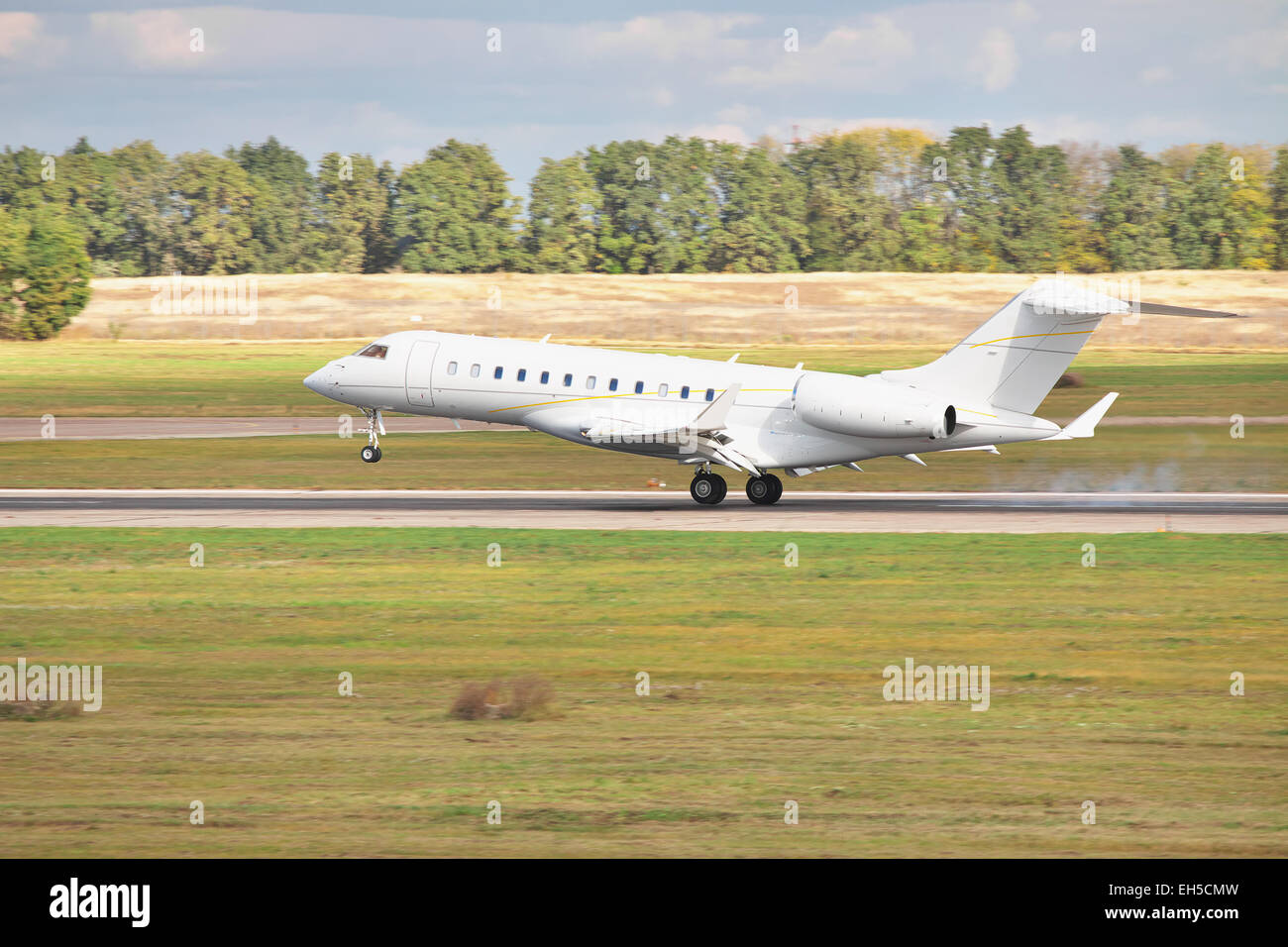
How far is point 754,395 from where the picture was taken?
116 feet

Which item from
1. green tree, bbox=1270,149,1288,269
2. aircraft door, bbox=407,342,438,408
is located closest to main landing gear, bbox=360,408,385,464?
aircraft door, bbox=407,342,438,408

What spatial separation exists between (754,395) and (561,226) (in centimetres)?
10671

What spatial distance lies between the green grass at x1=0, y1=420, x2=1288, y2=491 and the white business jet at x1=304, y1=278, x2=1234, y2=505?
226 inches

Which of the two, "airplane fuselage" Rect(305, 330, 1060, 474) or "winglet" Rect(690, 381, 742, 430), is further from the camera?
"winglet" Rect(690, 381, 742, 430)

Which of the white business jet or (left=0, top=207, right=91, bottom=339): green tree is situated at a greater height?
(left=0, top=207, right=91, bottom=339): green tree

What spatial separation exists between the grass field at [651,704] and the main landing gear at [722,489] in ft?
24.9

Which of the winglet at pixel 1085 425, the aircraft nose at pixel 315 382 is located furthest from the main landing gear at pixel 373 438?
the winglet at pixel 1085 425

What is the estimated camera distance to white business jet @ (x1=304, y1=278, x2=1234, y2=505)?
109 feet

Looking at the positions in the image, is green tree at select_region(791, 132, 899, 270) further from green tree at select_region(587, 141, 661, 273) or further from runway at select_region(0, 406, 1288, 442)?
runway at select_region(0, 406, 1288, 442)

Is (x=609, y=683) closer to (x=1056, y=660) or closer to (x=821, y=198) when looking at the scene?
(x=1056, y=660)

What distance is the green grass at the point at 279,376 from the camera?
7000 cm

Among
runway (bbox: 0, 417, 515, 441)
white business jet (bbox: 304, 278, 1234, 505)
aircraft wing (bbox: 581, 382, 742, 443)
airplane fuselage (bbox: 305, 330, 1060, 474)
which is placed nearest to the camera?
white business jet (bbox: 304, 278, 1234, 505)

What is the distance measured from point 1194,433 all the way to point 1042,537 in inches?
1019

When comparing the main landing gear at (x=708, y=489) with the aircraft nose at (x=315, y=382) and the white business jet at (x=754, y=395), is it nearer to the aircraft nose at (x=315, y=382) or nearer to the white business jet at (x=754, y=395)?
the white business jet at (x=754, y=395)
